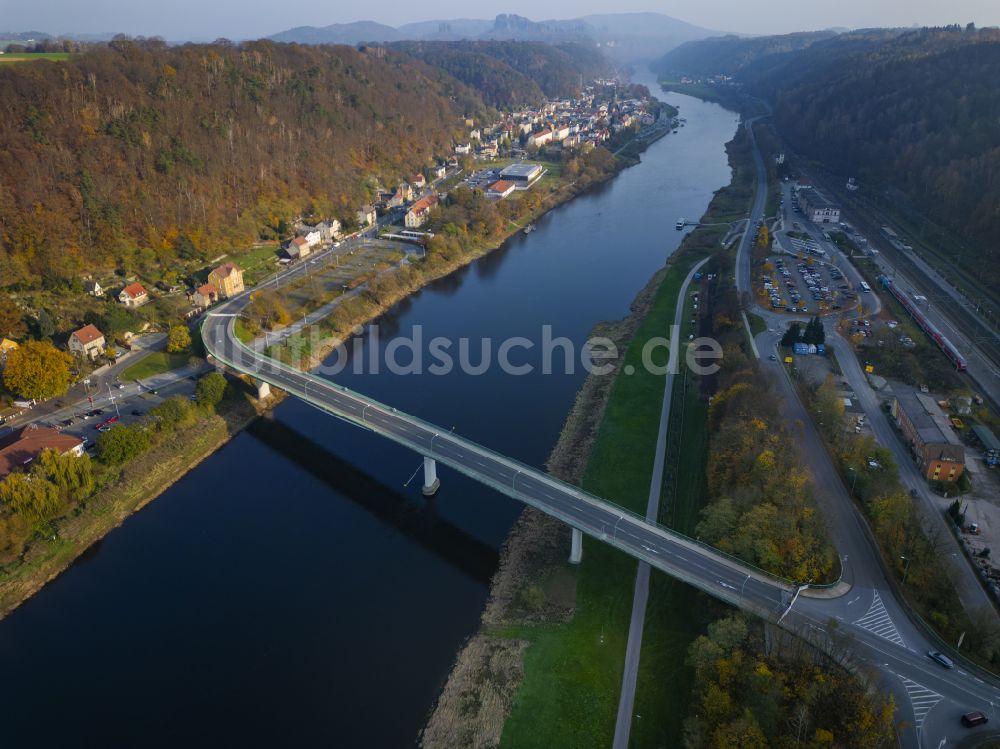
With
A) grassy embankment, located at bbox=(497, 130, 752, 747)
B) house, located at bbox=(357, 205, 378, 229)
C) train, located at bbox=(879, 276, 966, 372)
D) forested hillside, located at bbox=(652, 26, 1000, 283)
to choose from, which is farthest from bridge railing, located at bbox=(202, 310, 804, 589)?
forested hillside, located at bbox=(652, 26, 1000, 283)

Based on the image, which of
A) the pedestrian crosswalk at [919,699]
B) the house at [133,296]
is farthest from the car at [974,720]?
the house at [133,296]

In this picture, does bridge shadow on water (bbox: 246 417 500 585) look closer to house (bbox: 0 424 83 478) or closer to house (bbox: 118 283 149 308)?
house (bbox: 0 424 83 478)

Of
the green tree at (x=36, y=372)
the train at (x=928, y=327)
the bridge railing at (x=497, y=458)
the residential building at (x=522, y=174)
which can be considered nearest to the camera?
the bridge railing at (x=497, y=458)

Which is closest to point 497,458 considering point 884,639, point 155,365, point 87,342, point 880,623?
point 880,623

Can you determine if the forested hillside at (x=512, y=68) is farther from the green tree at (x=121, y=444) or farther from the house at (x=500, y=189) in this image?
the green tree at (x=121, y=444)

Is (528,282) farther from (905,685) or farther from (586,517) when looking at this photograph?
(905,685)

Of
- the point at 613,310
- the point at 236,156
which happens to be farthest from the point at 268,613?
the point at 236,156
